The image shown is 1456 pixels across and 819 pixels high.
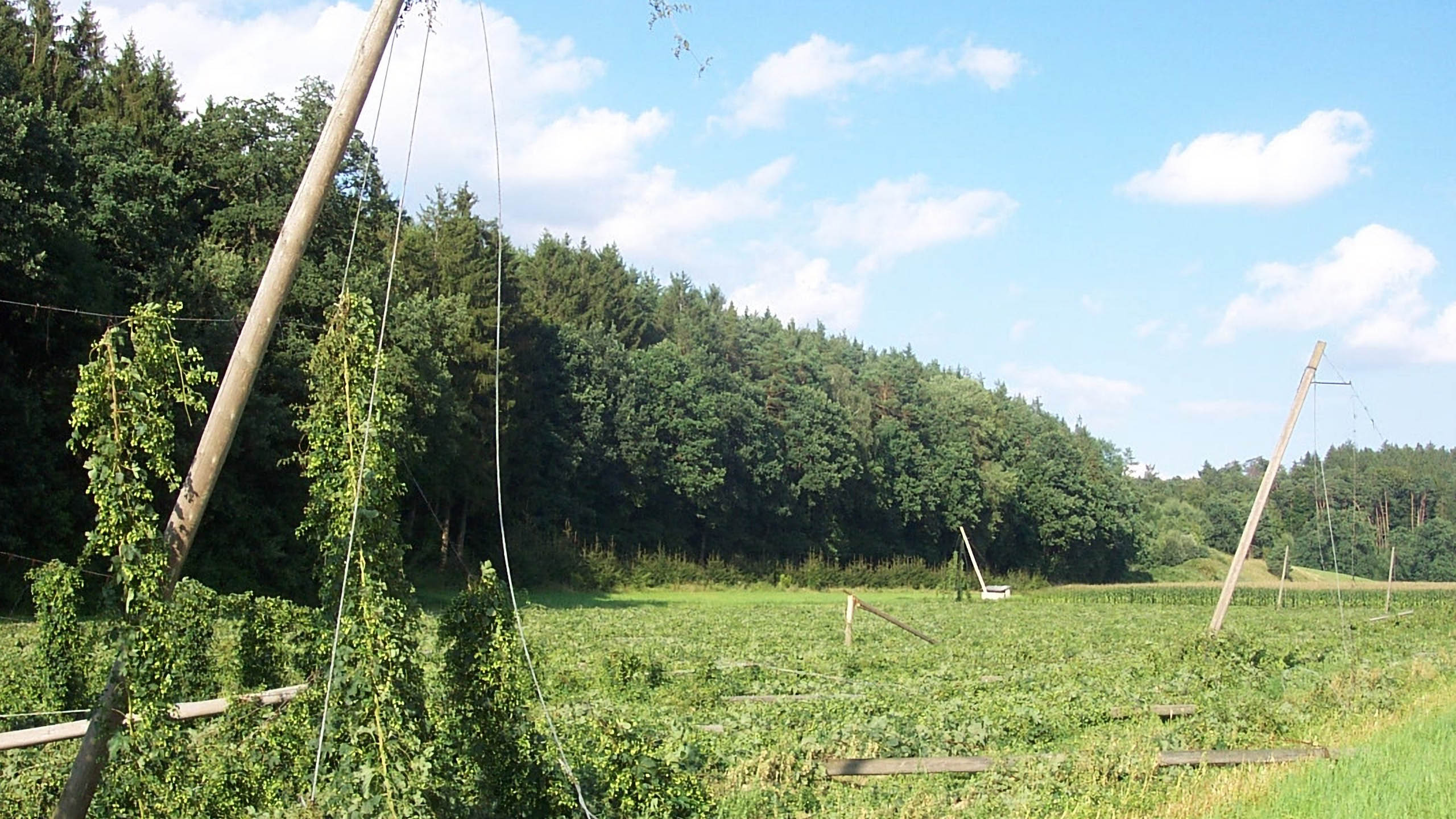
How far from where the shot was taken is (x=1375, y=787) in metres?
10.9

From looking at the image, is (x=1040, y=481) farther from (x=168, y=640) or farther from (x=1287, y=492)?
(x=168, y=640)

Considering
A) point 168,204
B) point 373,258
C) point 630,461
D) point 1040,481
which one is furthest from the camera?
point 1040,481

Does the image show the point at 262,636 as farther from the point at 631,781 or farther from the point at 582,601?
the point at 582,601

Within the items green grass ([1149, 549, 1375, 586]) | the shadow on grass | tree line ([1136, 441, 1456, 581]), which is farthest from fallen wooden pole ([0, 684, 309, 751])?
green grass ([1149, 549, 1375, 586])

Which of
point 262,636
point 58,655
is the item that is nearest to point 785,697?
point 262,636

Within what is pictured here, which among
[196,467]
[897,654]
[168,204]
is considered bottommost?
[897,654]

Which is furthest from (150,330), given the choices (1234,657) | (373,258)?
(373,258)

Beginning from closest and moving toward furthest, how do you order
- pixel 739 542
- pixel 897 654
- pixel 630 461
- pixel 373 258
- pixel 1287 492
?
pixel 897 654 < pixel 373 258 < pixel 630 461 < pixel 739 542 < pixel 1287 492

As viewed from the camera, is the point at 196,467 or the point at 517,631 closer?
the point at 196,467

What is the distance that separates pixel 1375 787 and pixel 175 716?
10.5 m

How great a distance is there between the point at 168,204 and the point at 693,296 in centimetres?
7497

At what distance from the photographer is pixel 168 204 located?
36.9 m

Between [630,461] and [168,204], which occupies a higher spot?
[168,204]

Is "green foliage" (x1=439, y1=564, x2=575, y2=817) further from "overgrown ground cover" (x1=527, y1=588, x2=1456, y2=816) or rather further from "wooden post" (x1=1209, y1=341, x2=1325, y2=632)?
"wooden post" (x1=1209, y1=341, x2=1325, y2=632)
